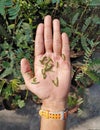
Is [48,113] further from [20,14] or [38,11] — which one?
[38,11]

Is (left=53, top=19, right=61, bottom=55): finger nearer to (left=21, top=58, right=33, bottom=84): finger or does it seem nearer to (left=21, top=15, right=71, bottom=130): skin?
(left=21, top=15, right=71, bottom=130): skin

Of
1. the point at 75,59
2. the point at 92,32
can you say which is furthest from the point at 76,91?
the point at 92,32

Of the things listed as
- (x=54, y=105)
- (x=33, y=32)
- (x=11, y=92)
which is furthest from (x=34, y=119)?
(x=54, y=105)

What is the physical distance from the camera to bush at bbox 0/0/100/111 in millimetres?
1419

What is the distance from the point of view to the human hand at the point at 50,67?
102 cm

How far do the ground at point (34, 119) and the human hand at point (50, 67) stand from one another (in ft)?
3.00

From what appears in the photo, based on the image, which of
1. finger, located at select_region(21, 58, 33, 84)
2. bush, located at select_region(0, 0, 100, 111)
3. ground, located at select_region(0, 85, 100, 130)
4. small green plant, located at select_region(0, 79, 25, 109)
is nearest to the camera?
finger, located at select_region(21, 58, 33, 84)

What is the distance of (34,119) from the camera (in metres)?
1.96

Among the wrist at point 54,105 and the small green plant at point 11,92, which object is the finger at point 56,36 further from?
the small green plant at point 11,92

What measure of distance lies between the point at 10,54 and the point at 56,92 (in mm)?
491

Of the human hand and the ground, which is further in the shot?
the ground

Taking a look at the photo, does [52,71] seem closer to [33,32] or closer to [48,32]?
[48,32]

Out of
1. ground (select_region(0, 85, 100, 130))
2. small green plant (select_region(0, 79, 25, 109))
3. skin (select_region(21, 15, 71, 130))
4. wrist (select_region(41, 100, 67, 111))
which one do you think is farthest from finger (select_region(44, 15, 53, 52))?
ground (select_region(0, 85, 100, 130))

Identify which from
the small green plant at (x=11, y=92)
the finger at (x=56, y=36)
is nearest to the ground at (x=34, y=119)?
the small green plant at (x=11, y=92)
